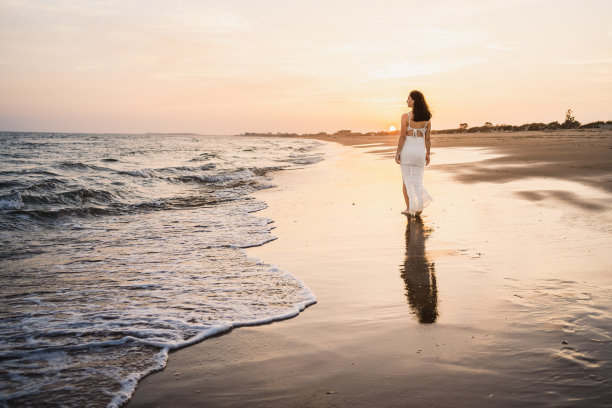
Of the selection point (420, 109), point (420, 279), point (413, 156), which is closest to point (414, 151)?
point (413, 156)

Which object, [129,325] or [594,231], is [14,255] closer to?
[129,325]

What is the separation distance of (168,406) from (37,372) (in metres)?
1.09

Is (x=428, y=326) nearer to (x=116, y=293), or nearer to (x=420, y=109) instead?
(x=116, y=293)

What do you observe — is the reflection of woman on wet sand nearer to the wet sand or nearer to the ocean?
the wet sand

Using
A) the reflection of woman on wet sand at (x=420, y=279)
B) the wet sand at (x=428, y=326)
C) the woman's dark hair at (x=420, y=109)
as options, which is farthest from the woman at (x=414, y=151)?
the reflection of woman on wet sand at (x=420, y=279)

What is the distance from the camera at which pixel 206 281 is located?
4.92 meters

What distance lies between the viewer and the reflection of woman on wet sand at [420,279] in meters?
3.71

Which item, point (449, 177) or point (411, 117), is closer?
point (411, 117)

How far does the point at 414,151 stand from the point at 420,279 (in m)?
4.43

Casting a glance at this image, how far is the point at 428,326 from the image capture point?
133 inches

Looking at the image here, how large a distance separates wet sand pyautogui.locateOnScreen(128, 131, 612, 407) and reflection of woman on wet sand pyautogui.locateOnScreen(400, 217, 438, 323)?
1 cm

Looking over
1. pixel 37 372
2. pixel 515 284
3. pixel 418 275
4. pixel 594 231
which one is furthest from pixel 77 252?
pixel 594 231

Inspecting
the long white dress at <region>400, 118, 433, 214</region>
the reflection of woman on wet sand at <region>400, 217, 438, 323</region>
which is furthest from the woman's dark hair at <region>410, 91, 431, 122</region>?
the reflection of woman on wet sand at <region>400, 217, 438, 323</region>

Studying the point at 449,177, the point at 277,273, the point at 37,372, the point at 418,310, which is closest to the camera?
the point at 37,372
